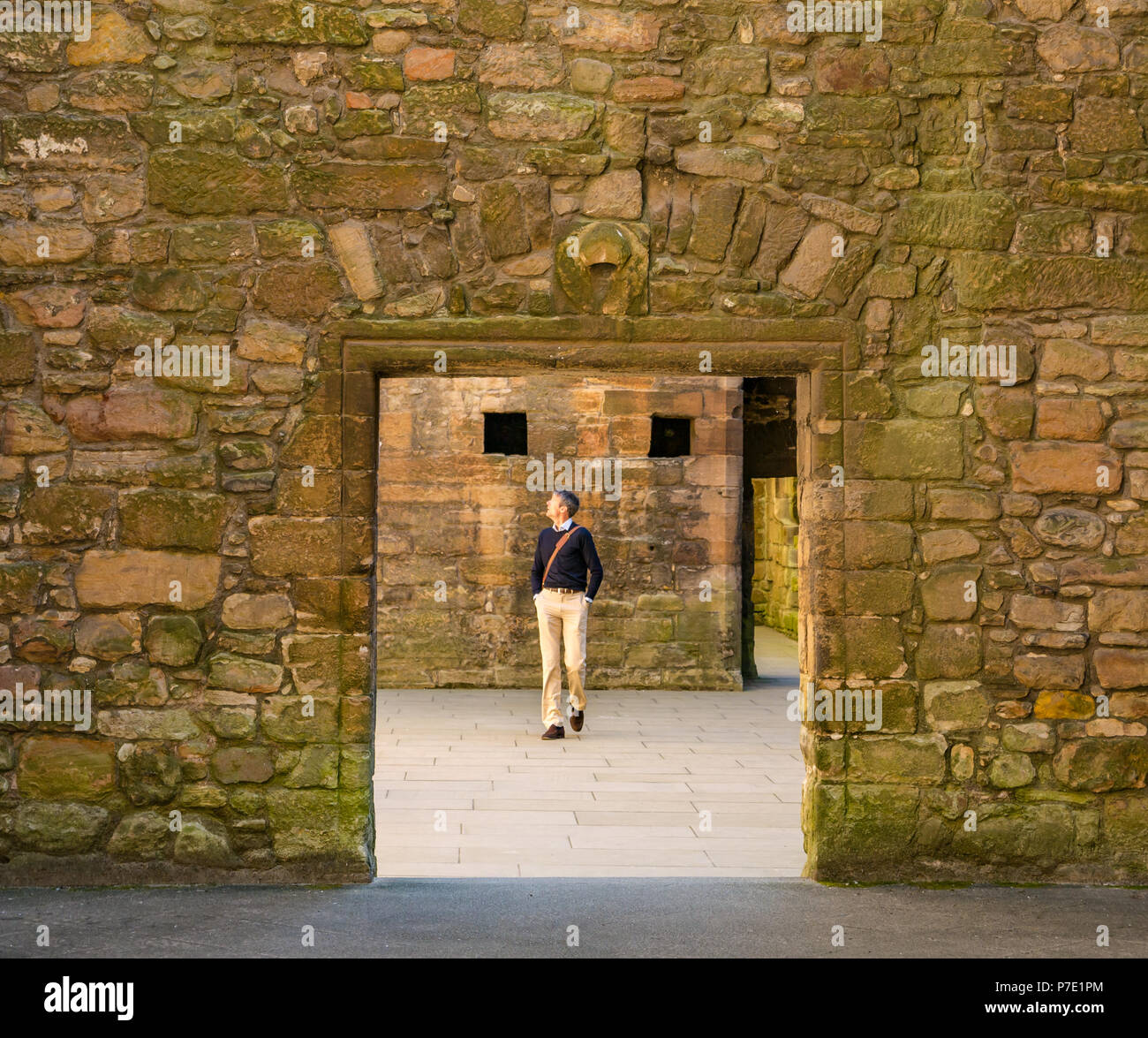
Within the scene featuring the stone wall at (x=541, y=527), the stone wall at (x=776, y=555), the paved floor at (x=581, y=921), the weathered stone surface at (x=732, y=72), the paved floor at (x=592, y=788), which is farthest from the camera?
the stone wall at (x=776, y=555)

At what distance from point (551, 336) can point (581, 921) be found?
1971 mm

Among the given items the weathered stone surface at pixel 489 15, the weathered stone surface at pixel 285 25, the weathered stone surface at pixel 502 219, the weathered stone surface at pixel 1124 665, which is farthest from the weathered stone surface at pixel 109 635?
the weathered stone surface at pixel 1124 665

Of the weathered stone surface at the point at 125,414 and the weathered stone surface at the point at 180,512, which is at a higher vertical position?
the weathered stone surface at the point at 125,414

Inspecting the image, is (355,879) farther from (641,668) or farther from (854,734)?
(641,668)

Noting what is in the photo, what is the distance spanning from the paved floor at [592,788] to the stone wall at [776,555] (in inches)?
248

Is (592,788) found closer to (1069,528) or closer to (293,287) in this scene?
(1069,528)

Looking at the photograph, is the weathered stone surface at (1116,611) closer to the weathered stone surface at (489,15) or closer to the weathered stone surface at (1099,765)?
the weathered stone surface at (1099,765)

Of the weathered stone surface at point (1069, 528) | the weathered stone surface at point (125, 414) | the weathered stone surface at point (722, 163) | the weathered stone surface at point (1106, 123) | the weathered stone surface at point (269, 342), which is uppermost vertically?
the weathered stone surface at point (1106, 123)

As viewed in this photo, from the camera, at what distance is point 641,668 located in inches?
401

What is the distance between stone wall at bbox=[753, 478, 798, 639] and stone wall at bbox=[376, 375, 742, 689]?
5.48 metres

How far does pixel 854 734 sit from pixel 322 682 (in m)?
1.88

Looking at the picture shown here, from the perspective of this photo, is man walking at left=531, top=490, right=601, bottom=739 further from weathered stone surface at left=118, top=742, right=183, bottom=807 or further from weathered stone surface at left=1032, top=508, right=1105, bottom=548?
weathered stone surface at left=118, top=742, right=183, bottom=807

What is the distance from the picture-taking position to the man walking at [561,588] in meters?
7.62

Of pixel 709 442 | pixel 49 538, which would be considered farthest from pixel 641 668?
pixel 49 538
